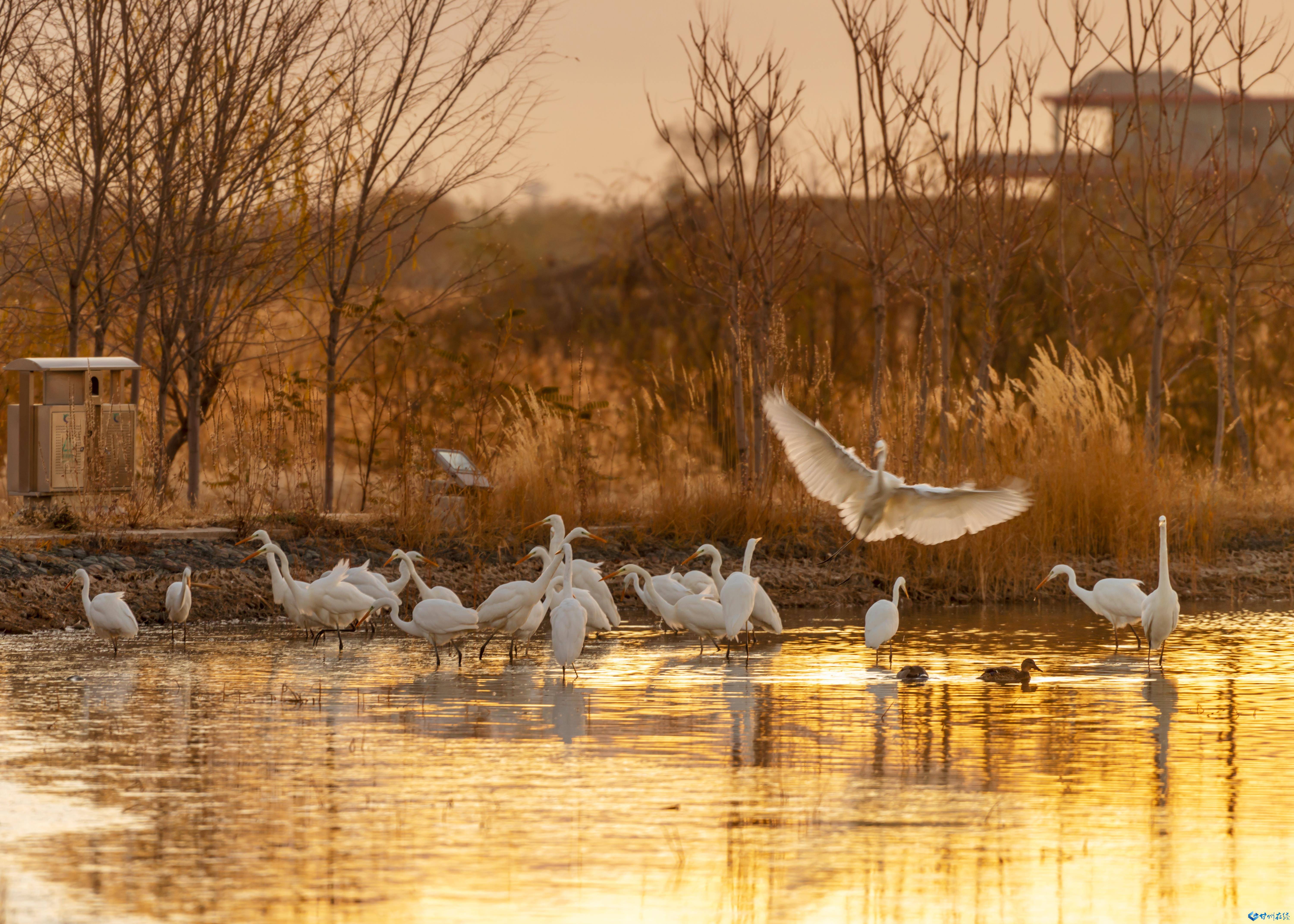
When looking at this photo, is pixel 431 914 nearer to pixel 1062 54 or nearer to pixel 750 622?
pixel 750 622

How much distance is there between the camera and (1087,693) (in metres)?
10.5

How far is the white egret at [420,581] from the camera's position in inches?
508

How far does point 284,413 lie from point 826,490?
24.3ft

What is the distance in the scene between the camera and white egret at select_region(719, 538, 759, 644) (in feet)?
39.5

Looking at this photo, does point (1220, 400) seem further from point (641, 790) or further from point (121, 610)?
point (641, 790)

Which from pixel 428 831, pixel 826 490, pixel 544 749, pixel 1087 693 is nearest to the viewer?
pixel 428 831

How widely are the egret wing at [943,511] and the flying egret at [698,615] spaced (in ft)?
4.37

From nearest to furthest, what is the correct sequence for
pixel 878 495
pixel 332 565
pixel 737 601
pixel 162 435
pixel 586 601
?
1. pixel 737 601
2. pixel 878 495
3. pixel 586 601
4. pixel 332 565
5. pixel 162 435

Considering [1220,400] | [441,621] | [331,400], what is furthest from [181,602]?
[1220,400]

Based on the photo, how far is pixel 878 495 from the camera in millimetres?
12352

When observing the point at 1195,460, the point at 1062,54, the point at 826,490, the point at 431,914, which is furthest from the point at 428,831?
the point at 1195,460

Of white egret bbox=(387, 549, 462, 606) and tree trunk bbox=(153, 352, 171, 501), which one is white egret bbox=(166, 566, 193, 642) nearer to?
white egret bbox=(387, 549, 462, 606)

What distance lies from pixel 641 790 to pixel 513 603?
15.5 feet

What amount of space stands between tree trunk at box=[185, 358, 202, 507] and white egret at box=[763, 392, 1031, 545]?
8.01 meters
